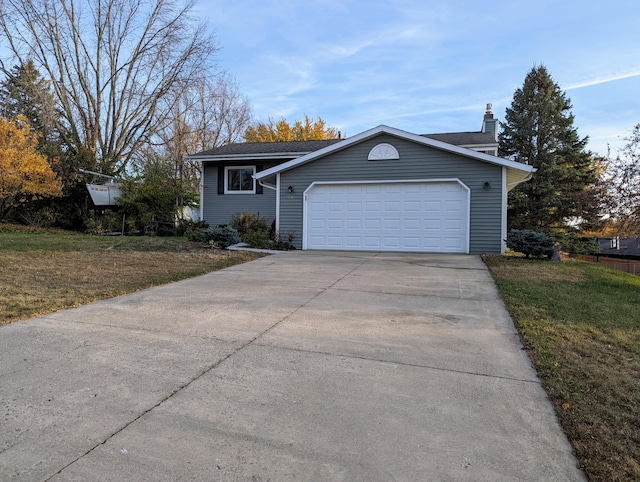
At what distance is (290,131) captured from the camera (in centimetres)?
3164

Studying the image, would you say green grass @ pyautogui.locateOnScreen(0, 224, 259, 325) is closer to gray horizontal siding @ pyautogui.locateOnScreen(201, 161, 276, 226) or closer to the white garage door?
the white garage door

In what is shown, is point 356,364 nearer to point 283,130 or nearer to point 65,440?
point 65,440

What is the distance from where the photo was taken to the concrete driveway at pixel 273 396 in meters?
2.10

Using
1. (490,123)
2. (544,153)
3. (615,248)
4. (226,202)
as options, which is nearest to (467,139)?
(490,123)

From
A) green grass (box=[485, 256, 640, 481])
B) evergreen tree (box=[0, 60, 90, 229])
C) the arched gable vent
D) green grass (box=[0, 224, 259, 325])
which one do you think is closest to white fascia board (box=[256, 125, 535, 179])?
the arched gable vent

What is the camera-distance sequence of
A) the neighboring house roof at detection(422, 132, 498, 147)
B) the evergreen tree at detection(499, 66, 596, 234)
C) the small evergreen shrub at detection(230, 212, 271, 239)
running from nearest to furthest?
the small evergreen shrub at detection(230, 212, 271, 239), the neighboring house roof at detection(422, 132, 498, 147), the evergreen tree at detection(499, 66, 596, 234)

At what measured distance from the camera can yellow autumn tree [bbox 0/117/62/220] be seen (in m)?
16.0

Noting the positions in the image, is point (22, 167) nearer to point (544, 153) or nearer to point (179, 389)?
point (179, 389)

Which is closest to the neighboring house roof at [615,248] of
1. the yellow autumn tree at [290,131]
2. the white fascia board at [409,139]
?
the yellow autumn tree at [290,131]

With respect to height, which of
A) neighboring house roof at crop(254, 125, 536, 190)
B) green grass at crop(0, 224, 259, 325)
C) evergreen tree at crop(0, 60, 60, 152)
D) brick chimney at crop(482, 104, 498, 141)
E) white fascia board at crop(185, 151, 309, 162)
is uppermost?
evergreen tree at crop(0, 60, 60, 152)

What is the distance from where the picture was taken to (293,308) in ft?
17.2

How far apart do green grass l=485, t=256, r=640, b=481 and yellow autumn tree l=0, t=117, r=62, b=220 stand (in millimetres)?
18062

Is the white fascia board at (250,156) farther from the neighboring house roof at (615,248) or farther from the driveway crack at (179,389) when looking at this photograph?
the neighboring house roof at (615,248)

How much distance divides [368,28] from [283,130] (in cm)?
1914
